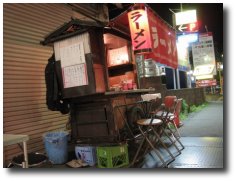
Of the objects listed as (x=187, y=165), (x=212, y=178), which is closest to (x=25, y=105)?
(x=187, y=165)

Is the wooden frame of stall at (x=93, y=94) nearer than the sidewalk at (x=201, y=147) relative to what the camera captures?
No

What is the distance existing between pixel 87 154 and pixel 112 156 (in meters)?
0.76

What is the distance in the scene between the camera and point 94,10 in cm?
927

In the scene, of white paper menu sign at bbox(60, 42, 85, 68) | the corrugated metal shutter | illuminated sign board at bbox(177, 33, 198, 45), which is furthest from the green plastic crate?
illuminated sign board at bbox(177, 33, 198, 45)

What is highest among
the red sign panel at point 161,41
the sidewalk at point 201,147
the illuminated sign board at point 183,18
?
the illuminated sign board at point 183,18

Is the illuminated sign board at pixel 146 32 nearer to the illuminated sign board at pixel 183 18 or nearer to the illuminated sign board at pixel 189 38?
the illuminated sign board at pixel 183 18

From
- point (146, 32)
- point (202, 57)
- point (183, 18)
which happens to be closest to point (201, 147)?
point (146, 32)

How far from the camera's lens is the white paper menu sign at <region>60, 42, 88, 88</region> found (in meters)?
5.36

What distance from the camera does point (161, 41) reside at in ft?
24.8

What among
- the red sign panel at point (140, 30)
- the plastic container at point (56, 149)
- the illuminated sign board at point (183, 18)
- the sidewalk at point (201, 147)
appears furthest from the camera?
the illuminated sign board at point (183, 18)

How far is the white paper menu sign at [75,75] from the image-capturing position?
17.6ft

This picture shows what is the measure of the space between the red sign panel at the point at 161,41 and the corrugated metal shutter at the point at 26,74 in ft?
10.0

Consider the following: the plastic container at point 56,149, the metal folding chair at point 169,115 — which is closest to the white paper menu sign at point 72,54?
the plastic container at point 56,149

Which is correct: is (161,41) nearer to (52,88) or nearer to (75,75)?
(75,75)
